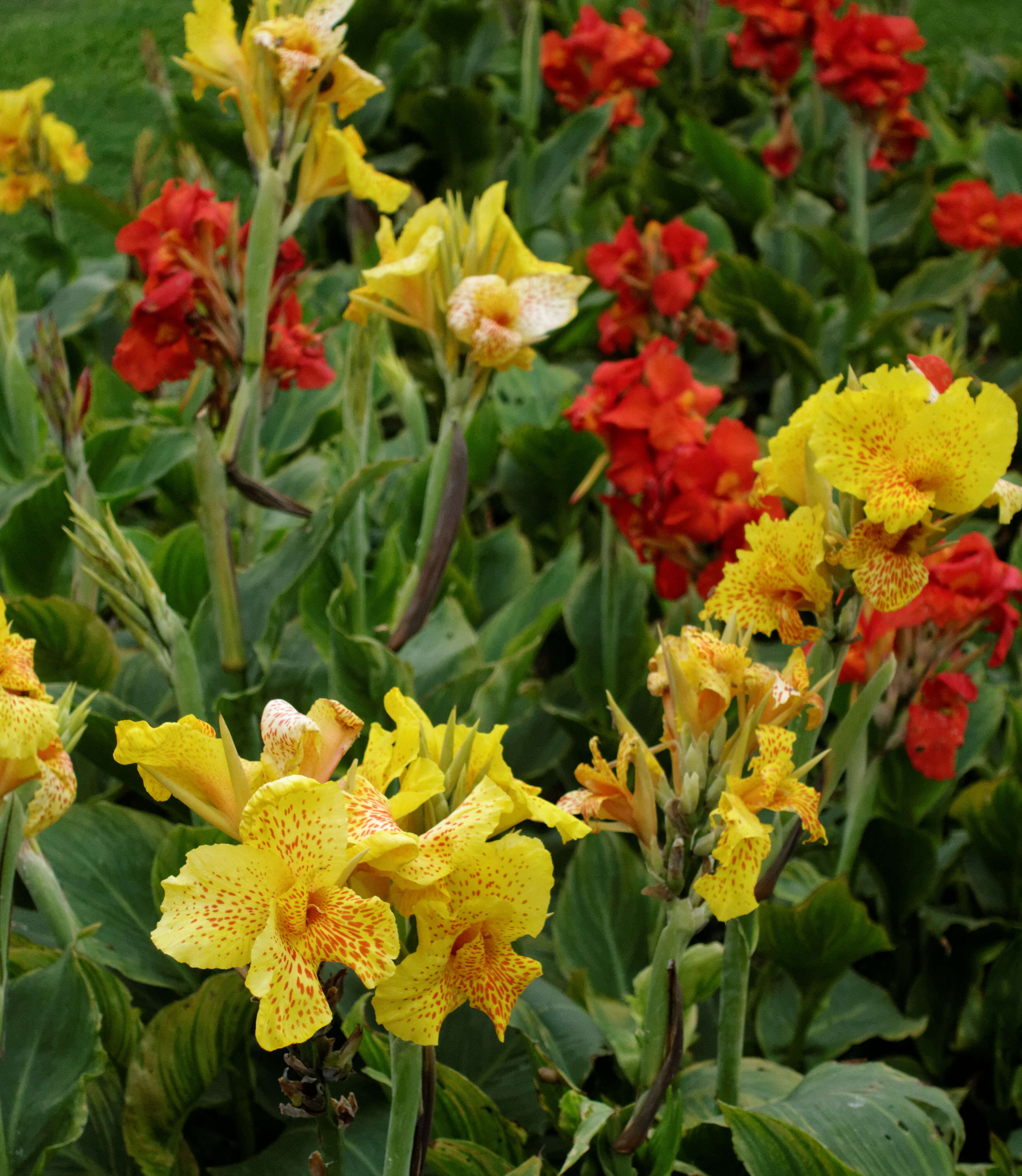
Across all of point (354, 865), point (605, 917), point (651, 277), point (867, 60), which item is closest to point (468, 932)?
point (354, 865)

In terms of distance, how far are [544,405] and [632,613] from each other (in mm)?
677

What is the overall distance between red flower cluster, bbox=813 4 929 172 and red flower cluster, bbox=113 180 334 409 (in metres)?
1.55

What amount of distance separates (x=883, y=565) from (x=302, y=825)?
14.4 inches

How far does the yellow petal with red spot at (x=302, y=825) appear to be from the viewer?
452 millimetres

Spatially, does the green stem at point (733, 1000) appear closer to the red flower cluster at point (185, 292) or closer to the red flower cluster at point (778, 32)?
the red flower cluster at point (185, 292)

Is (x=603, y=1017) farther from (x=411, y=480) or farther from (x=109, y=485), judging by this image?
(x=109, y=485)

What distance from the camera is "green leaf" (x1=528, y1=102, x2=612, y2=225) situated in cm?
257

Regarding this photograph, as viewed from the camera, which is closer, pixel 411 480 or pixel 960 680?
pixel 960 680

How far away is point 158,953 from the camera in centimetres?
99

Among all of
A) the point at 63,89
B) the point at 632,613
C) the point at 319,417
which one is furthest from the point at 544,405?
the point at 63,89

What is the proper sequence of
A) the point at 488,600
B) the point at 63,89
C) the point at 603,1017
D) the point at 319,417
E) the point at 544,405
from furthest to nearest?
the point at 63,89, the point at 544,405, the point at 319,417, the point at 488,600, the point at 603,1017

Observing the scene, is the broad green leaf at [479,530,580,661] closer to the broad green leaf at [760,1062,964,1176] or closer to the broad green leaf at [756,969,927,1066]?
the broad green leaf at [756,969,927,1066]

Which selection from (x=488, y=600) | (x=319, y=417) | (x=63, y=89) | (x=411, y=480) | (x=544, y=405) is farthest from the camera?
(x=63, y=89)

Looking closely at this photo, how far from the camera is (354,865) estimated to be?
47 centimetres
